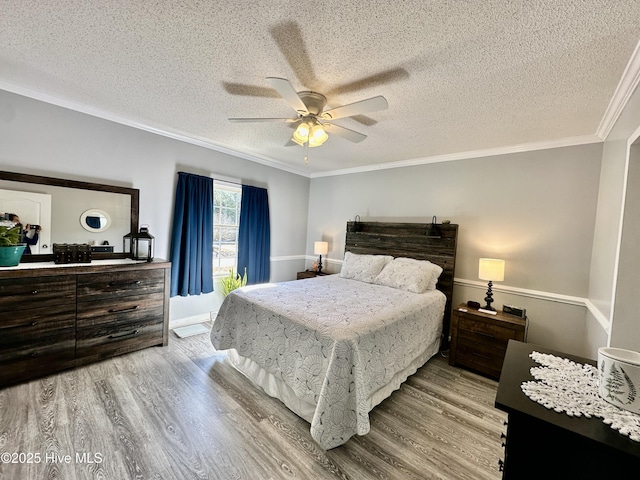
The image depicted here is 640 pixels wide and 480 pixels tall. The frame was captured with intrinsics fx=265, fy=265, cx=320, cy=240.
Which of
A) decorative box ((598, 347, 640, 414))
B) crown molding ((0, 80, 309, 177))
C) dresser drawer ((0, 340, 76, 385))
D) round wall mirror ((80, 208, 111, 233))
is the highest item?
crown molding ((0, 80, 309, 177))

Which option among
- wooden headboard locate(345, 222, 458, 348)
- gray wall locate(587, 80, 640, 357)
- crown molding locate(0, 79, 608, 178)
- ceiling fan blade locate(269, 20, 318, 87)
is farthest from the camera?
wooden headboard locate(345, 222, 458, 348)

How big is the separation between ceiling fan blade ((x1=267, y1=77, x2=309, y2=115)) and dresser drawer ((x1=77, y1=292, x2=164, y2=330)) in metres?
2.52

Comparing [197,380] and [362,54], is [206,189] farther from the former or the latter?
[362,54]

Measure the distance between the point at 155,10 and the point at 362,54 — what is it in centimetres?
116

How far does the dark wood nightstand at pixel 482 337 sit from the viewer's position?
2.61 m

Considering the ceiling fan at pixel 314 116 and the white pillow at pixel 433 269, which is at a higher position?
the ceiling fan at pixel 314 116

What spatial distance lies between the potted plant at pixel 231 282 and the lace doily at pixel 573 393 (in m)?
3.50

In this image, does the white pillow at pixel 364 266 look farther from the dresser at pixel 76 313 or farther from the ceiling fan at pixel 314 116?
the dresser at pixel 76 313

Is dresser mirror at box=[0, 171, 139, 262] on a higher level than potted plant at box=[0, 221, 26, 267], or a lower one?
higher

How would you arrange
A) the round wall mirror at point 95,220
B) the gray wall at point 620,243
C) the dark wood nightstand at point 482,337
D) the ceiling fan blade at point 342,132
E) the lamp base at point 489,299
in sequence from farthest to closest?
the lamp base at point 489,299 < the round wall mirror at point 95,220 < the dark wood nightstand at point 482,337 < the ceiling fan blade at point 342,132 < the gray wall at point 620,243

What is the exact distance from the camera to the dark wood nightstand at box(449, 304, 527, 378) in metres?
2.61

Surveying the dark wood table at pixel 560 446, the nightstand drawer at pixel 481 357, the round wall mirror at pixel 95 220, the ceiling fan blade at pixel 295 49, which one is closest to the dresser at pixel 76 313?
the round wall mirror at pixel 95 220

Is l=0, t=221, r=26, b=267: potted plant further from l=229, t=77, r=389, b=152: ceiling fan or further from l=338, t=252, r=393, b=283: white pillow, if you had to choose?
l=338, t=252, r=393, b=283: white pillow

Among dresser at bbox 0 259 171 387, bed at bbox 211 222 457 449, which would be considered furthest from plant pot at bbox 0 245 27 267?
bed at bbox 211 222 457 449
